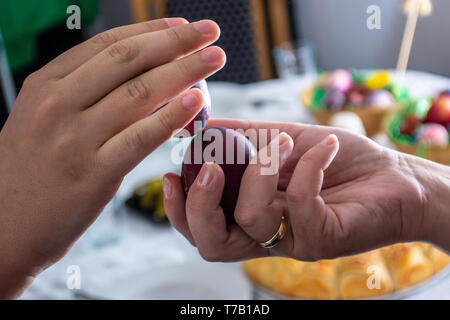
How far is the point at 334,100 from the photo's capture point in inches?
32.9

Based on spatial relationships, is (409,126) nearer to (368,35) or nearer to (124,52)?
(368,35)

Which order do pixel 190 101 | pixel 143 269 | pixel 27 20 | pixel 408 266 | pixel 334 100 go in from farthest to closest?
1. pixel 27 20
2. pixel 334 100
3. pixel 143 269
4. pixel 408 266
5. pixel 190 101

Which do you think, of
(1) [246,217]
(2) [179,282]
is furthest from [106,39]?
(2) [179,282]

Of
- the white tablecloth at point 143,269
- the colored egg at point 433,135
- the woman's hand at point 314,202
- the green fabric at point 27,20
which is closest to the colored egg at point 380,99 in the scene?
the colored egg at point 433,135

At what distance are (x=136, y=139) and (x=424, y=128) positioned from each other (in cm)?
53

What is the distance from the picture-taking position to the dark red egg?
34cm

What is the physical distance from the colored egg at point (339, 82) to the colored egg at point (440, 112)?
0.17 meters

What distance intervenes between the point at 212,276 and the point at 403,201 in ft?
0.80

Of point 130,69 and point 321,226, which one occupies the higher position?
point 130,69

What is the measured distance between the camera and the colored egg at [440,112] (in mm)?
736

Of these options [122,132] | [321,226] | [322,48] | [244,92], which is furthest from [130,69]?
[322,48]

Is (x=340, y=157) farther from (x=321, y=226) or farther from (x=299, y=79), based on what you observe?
(x=299, y=79)

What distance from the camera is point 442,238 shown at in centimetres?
36

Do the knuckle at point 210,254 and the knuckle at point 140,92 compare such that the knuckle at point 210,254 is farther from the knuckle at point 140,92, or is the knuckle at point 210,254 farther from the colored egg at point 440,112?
the colored egg at point 440,112
